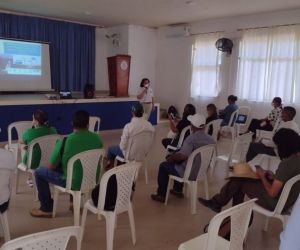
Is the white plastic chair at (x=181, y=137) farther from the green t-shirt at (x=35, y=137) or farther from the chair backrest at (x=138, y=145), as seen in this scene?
the green t-shirt at (x=35, y=137)

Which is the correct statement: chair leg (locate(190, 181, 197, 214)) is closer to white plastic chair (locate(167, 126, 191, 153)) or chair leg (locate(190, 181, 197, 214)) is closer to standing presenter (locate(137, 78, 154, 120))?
white plastic chair (locate(167, 126, 191, 153))

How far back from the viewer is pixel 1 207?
2.31 meters

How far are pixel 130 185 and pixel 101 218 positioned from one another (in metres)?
0.73

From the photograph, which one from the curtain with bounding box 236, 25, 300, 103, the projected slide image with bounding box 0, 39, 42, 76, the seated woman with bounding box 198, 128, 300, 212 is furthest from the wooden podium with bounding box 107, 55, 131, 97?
the seated woman with bounding box 198, 128, 300, 212

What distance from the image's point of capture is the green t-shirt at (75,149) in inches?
106

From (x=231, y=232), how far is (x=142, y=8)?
598 cm

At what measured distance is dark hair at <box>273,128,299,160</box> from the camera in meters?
2.37

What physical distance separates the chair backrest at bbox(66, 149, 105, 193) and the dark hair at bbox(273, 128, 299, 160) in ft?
4.61

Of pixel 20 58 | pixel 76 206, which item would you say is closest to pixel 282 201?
pixel 76 206

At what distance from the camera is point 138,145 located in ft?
12.5

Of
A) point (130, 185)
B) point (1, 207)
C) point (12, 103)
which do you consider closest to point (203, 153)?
point (130, 185)

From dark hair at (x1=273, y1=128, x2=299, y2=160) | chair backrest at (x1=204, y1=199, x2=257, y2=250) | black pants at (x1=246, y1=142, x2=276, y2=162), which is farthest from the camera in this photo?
black pants at (x1=246, y1=142, x2=276, y2=162)

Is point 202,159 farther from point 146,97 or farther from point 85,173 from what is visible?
point 146,97

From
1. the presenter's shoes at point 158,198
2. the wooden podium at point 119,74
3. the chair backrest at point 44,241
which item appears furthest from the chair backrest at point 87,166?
the wooden podium at point 119,74
